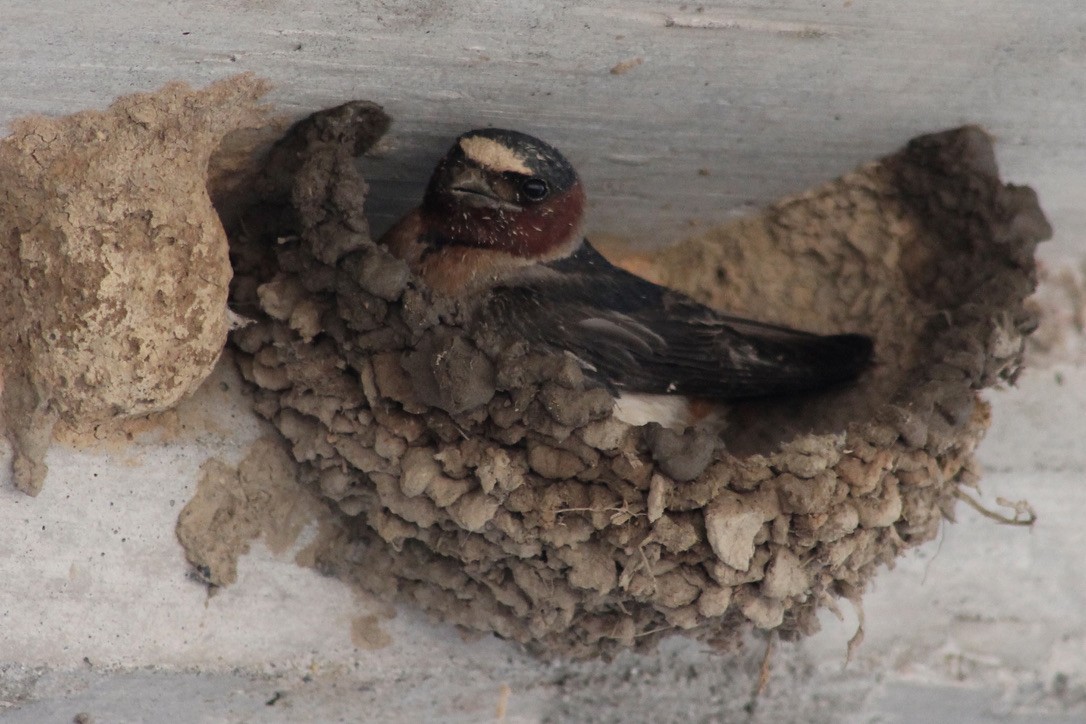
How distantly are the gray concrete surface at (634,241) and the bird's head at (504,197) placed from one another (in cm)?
8

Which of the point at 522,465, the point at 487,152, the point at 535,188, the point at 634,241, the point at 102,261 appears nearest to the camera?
the point at 102,261

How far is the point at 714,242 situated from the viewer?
14.7 ft

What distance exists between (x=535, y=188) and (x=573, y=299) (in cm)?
34

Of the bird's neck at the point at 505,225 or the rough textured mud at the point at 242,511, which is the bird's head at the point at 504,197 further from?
the rough textured mud at the point at 242,511

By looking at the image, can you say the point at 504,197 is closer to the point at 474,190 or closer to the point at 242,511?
the point at 474,190

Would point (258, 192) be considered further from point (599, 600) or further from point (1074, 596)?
point (1074, 596)

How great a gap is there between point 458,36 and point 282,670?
5.73ft

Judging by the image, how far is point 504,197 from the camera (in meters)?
3.79

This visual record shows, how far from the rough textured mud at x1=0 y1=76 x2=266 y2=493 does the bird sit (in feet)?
Answer: 2.28

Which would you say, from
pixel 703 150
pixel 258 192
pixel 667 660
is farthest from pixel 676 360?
pixel 258 192

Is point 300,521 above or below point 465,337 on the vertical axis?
below

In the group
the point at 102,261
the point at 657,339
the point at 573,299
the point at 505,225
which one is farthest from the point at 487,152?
the point at 102,261

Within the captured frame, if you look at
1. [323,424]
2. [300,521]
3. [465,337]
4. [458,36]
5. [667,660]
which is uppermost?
[458,36]

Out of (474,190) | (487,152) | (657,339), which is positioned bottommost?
(657,339)
